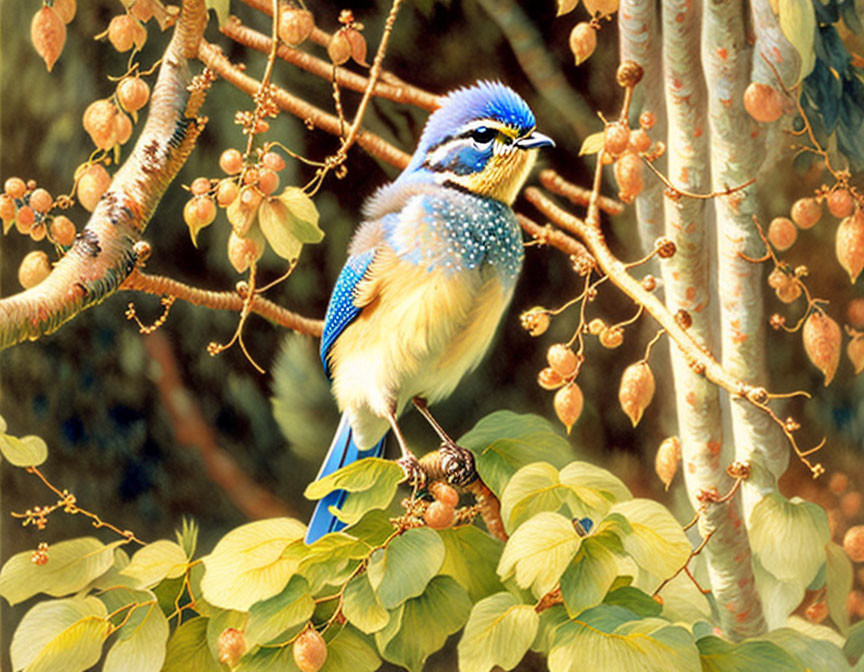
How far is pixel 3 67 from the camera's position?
51.6 inches

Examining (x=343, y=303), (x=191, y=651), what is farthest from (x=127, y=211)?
(x=191, y=651)

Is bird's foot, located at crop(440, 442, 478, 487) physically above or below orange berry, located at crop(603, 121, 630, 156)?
below

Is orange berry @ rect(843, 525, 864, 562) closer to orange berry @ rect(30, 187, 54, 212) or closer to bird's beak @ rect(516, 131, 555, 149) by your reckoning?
bird's beak @ rect(516, 131, 555, 149)

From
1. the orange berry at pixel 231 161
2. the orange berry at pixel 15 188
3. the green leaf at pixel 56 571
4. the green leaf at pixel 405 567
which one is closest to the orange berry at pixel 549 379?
the green leaf at pixel 405 567

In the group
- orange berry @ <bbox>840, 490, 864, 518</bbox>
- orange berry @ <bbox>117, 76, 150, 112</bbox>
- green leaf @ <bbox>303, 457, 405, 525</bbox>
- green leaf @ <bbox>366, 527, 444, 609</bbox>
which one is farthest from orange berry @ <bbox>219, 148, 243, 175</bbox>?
orange berry @ <bbox>840, 490, 864, 518</bbox>

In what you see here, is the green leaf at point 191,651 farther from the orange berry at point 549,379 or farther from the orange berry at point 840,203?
the orange berry at point 840,203

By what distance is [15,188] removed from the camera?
1302 mm

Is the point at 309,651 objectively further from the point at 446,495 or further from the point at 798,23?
the point at 798,23

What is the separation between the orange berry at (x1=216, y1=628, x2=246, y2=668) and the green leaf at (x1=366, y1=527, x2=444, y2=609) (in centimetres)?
18

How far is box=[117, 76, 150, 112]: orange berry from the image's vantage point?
1.29 meters

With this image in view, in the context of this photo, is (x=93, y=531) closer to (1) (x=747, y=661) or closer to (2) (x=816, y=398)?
(1) (x=747, y=661)

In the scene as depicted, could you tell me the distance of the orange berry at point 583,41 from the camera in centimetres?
127

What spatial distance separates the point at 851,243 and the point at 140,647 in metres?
0.97

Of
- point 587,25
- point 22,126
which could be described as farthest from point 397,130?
point 22,126
